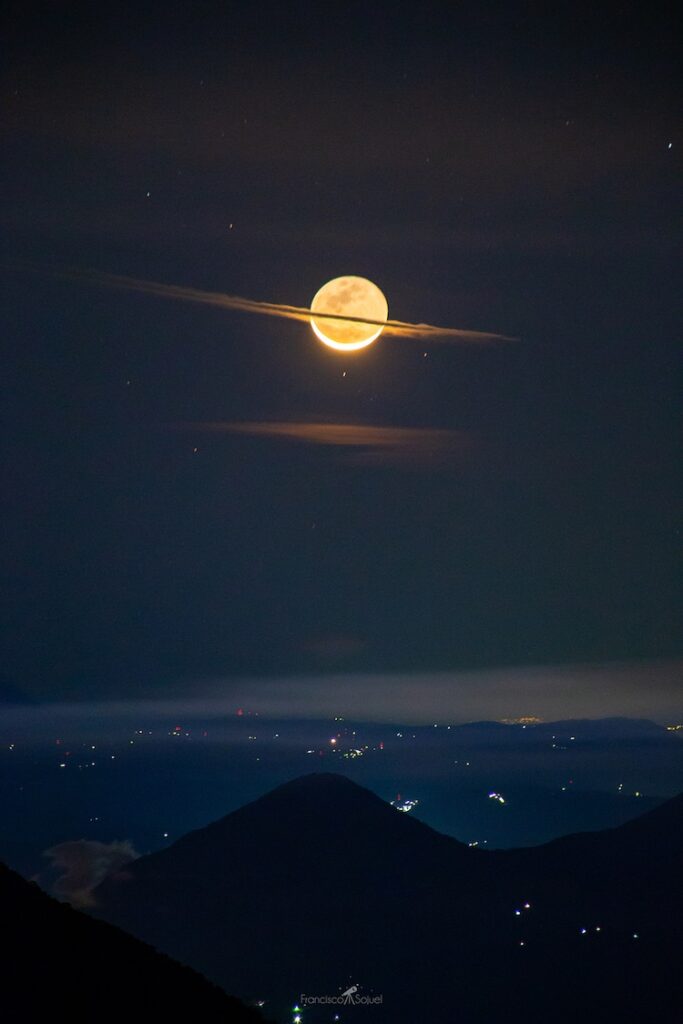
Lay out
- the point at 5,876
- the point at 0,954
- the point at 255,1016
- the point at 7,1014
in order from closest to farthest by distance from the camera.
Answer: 1. the point at 7,1014
2. the point at 0,954
3. the point at 255,1016
4. the point at 5,876

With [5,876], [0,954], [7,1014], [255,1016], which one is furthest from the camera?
[5,876]

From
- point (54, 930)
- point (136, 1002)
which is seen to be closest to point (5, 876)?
point (54, 930)

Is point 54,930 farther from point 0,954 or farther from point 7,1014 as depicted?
point 7,1014

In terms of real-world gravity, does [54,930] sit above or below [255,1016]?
above

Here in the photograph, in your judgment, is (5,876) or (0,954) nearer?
(0,954)

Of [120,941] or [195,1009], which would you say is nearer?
[195,1009]

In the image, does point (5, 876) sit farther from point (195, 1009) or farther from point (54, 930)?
point (195, 1009)
